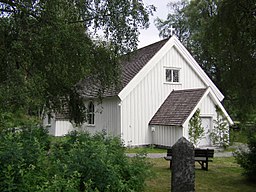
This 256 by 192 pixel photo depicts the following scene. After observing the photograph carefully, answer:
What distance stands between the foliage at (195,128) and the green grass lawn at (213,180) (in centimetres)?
586

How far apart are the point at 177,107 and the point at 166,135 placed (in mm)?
2062

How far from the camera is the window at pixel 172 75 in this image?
82.4 ft

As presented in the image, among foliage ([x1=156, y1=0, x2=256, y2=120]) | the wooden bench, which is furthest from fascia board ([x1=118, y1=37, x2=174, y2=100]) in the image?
foliage ([x1=156, y1=0, x2=256, y2=120])

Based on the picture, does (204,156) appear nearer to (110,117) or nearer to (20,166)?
(20,166)

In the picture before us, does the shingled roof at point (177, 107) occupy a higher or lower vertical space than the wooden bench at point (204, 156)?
higher

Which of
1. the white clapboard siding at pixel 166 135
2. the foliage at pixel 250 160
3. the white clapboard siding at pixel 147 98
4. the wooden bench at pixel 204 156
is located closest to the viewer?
the foliage at pixel 250 160

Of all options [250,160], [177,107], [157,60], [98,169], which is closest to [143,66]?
[157,60]

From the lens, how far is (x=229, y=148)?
23641 mm

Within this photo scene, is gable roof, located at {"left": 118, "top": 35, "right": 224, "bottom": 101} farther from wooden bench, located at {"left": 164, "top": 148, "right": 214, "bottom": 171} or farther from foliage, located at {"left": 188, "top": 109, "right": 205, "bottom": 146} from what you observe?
wooden bench, located at {"left": 164, "top": 148, "right": 214, "bottom": 171}

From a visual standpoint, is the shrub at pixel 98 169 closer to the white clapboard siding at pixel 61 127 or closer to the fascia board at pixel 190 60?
the fascia board at pixel 190 60

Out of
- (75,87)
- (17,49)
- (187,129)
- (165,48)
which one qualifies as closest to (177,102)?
(187,129)

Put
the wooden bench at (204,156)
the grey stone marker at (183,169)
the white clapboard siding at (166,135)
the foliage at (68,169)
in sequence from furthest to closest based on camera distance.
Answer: the white clapboard siding at (166,135), the wooden bench at (204,156), the grey stone marker at (183,169), the foliage at (68,169)

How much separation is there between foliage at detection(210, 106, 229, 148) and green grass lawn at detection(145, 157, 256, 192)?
789 centimetres

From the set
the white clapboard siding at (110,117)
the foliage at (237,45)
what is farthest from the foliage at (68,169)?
the white clapboard siding at (110,117)
